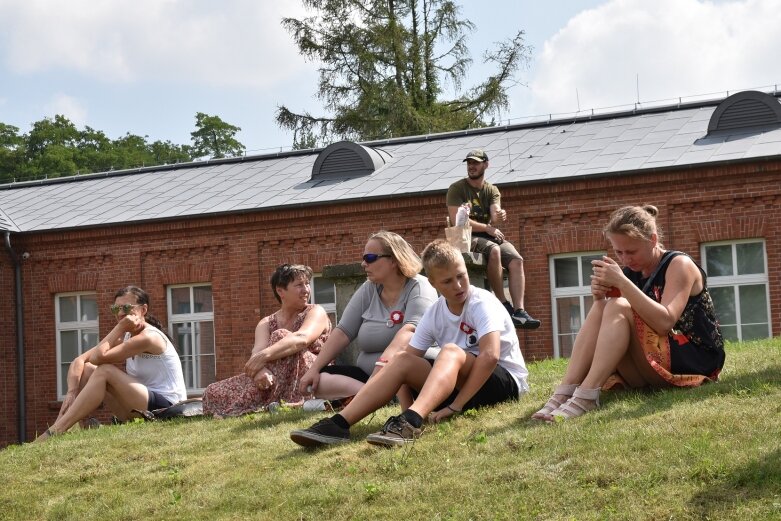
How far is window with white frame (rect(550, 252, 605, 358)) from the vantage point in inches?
795

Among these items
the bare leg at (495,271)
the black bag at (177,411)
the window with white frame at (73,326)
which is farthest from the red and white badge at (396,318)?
the window with white frame at (73,326)

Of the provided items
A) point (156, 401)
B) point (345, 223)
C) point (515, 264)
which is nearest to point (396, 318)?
point (156, 401)

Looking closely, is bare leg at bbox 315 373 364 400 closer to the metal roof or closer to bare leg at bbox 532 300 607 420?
bare leg at bbox 532 300 607 420

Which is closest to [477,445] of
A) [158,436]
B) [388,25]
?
[158,436]

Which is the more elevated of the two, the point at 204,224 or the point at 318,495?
the point at 204,224

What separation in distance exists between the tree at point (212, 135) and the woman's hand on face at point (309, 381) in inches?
1558

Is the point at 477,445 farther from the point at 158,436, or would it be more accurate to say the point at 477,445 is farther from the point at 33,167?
the point at 33,167

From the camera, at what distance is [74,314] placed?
24.4 m

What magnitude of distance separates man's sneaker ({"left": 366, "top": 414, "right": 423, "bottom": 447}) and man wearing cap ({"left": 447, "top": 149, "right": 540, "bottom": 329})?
4999 millimetres

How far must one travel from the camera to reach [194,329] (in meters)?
23.4

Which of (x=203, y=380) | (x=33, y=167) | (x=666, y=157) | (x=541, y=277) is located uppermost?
(x=33, y=167)

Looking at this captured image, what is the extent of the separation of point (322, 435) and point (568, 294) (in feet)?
42.9

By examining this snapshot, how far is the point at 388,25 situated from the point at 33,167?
1764 centimetres

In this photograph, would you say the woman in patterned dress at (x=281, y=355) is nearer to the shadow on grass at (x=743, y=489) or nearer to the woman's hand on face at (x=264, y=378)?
the woman's hand on face at (x=264, y=378)
